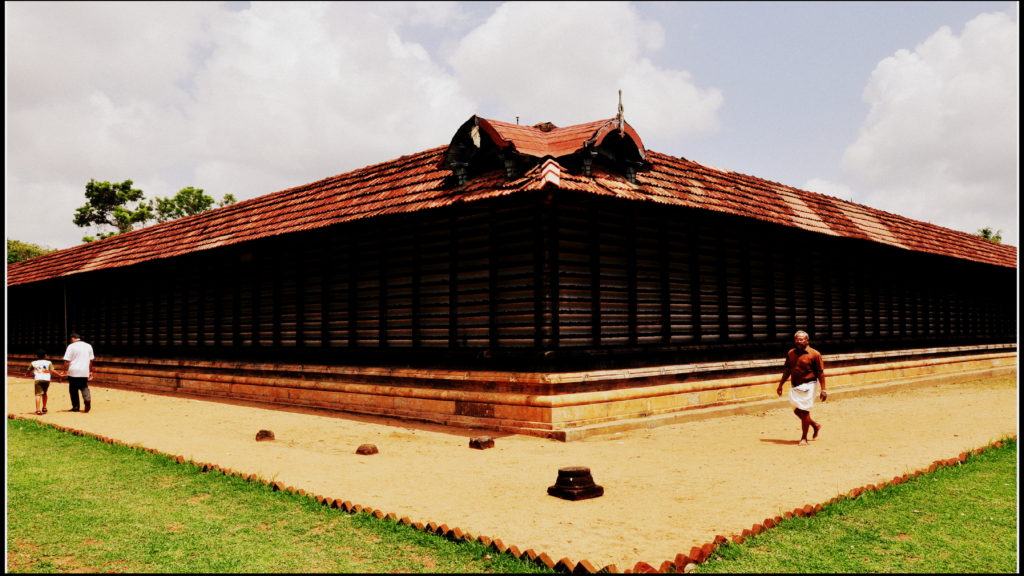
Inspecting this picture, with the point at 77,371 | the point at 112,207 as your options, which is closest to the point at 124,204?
the point at 112,207

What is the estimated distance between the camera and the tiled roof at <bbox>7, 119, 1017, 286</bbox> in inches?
409

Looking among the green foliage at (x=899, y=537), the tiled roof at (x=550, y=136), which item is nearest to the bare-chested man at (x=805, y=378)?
the green foliage at (x=899, y=537)

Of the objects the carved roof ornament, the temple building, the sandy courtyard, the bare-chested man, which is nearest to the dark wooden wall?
the temple building

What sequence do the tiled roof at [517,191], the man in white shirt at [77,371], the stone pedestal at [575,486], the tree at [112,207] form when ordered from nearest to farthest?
the stone pedestal at [575,486], the tiled roof at [517,191], the man in white shirt at [77,371], the tree at [112,207]

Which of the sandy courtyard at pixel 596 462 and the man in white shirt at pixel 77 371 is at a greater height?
Result: the man in white shirt at pixel 77 371

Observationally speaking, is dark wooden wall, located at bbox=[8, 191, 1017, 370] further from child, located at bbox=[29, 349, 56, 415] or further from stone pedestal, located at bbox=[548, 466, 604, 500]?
child, located at bbox=[29, 349, 56, 415]

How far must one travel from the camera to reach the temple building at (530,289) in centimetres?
1030

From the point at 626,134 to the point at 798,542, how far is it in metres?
7.25

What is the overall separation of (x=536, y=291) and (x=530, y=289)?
179 mm

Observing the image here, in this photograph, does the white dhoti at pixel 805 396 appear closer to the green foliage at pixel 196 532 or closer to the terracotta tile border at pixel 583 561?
the terracotta tile border at pixel 583 561

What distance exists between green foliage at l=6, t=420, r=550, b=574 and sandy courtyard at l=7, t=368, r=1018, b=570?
0.44m

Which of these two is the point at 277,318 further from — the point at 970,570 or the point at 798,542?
the point at 970,570

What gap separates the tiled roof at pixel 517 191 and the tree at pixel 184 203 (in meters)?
33.5

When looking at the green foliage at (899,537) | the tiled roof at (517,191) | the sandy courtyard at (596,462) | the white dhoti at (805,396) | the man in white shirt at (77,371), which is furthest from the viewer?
the man in white shirt at (77,371)
